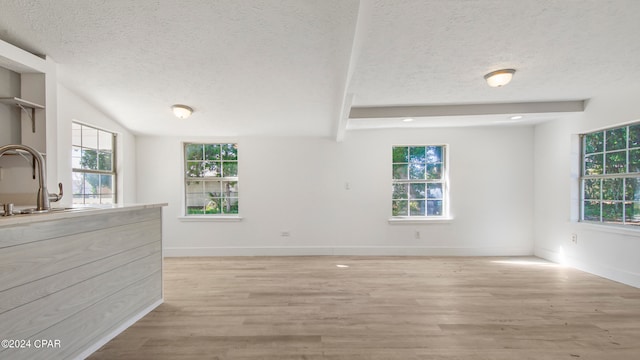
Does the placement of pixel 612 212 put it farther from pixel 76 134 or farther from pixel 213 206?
pixel 76 134

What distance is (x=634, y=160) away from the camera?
2.81 m

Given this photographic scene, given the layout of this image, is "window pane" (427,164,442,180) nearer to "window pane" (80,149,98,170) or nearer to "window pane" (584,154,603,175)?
"window pane" (584,154,603,175)

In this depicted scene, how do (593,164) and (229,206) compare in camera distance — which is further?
(229,206)

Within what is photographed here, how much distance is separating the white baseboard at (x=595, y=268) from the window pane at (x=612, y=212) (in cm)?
58

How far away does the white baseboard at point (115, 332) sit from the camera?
5.25 ft

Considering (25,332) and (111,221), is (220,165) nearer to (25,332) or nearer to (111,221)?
(111,221)

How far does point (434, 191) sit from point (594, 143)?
2042 millimetres

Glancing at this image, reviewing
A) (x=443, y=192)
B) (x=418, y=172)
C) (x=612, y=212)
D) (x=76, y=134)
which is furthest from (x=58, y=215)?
(x=612, y=212)

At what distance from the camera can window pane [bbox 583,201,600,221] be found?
3.19 meters

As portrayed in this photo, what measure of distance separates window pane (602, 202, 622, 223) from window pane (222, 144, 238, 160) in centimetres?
525

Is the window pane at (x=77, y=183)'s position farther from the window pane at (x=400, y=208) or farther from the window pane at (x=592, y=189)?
the window pane at (x=592, y=189)

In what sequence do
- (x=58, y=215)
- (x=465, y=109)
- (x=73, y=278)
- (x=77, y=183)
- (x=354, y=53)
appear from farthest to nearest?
(x=465, y=109)
(x=77, y=183)
(x=354, y=53)
(x=73, y=278)
(x=58, y=215)

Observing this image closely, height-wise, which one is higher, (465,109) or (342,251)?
(465,109)

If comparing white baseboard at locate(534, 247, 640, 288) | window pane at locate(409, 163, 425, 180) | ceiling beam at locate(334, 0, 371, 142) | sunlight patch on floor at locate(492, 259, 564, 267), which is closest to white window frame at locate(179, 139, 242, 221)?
ceiling beam at locate(334, 0, 371, 142)
